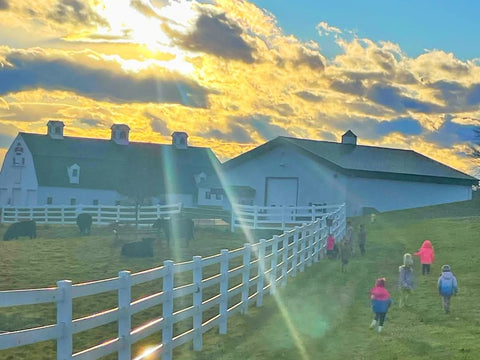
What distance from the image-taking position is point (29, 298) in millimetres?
6188

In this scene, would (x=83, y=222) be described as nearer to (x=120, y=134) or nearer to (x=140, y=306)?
(x=140, y=306)

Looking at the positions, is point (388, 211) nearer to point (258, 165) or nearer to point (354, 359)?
point (258, 165)

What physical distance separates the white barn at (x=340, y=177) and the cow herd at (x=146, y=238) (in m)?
12.8

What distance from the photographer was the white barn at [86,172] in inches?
2447

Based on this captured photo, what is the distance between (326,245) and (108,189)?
135ft

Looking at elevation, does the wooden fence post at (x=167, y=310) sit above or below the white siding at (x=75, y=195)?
below

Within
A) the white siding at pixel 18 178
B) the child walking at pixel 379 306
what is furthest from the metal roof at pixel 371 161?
the child walking at pixel 379 306

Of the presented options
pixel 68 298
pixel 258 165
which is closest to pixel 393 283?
pixel 68 298

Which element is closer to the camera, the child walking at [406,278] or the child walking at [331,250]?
the child walking at [406,278]

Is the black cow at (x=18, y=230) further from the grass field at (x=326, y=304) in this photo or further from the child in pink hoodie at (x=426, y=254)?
the child in pink hoodie at (x=426, y=254)

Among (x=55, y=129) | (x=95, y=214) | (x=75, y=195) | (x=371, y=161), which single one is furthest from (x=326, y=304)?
(x=55, y=129)

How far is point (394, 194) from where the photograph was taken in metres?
45.3

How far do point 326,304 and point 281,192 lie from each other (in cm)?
3167

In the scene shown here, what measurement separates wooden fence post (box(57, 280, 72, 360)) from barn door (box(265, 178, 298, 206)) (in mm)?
39751
